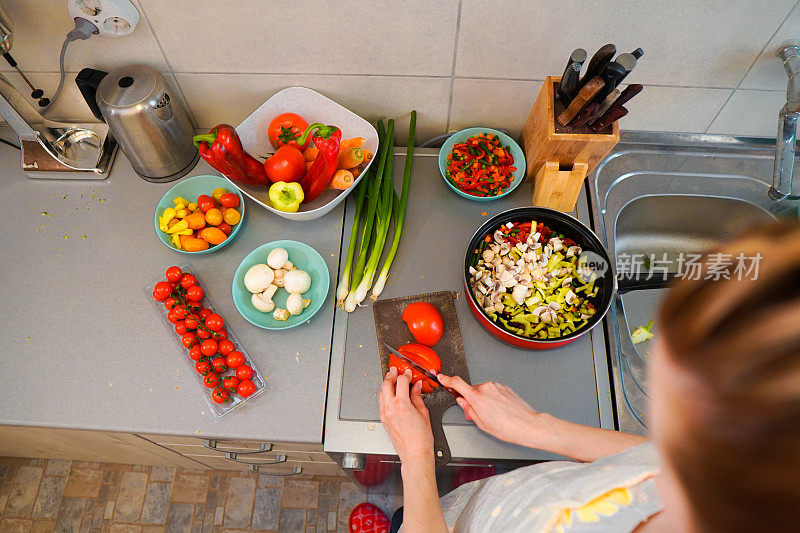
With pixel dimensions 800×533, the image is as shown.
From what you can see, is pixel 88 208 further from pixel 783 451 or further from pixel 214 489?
pixel 783 451

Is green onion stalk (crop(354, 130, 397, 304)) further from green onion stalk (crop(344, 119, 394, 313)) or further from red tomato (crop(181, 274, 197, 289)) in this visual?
red tomato (crop(181, 274, 197, 289))

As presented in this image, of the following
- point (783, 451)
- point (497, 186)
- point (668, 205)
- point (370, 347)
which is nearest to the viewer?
point (783, 451)

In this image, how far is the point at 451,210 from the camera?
3.96ft

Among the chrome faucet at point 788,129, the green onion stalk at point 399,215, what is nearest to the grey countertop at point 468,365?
the green onion stalk at point 399,215

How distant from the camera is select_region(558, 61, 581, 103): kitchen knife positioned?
2.99 ft

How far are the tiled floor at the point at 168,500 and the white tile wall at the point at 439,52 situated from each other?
1.34 m

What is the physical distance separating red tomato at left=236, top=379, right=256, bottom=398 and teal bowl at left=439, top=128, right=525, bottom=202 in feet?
2.20

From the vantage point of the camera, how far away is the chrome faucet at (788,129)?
3.37 ft

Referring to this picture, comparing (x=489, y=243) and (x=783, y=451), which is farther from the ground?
(x=783, y=451)

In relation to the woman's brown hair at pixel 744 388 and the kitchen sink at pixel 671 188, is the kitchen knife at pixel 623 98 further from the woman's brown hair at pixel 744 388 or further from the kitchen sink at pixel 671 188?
the woman's brown hair at pixel 744 388

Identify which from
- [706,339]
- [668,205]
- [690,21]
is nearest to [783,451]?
[706,339]

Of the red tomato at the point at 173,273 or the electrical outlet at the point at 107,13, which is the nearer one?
the electrical outlet at the point at 107,13

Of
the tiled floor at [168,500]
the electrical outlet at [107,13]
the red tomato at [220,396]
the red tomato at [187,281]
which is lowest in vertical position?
the tiled floor at [168,500]

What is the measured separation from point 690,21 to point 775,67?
0.28m
